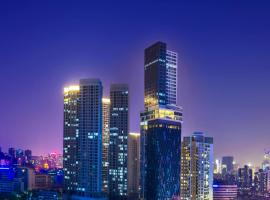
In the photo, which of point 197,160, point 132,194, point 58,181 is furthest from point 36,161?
point 197,160

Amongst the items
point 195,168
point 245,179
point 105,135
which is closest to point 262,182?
point 245,179

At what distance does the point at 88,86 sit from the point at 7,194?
6725mm

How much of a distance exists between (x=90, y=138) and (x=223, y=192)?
908 cm

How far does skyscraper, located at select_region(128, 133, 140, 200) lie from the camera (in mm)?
24141

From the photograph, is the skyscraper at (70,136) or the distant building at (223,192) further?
the distant building at (223,192)

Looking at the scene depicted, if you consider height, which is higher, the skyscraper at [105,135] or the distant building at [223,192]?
the skyscraper at [105,135]

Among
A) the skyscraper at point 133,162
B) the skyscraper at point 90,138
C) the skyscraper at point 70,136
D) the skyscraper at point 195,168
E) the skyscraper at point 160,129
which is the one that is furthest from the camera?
the skyscraper at point 133,162

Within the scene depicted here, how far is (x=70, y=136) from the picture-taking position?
2331 centimetres

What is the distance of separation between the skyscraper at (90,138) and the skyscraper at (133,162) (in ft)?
8.52

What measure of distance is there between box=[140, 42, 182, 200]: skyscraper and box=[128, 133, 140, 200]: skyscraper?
6.98 ft

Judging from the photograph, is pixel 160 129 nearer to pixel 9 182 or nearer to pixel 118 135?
pixel 118 135

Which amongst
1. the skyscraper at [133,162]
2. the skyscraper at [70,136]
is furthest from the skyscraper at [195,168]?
the skyscraper at [70,136]

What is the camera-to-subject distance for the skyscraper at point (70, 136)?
22.5 metres

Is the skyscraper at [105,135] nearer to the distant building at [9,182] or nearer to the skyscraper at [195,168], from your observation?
the skyscraper at [195,168]
